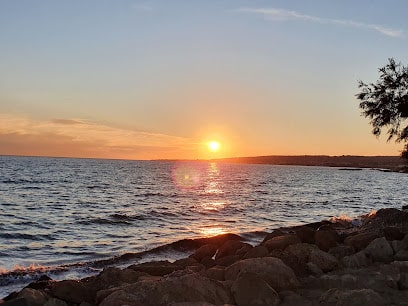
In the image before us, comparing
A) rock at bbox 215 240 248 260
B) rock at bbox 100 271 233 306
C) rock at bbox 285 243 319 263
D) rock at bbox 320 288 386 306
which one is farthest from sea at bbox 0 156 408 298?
rock at bbox 320 288 386 306

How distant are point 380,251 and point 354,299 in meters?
4.18

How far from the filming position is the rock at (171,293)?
7.12m

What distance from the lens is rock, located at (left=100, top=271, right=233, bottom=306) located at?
7.12 m

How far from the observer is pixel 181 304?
265 inches

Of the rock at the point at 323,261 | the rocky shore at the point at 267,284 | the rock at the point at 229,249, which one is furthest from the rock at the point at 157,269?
the rock at the point at 323,261

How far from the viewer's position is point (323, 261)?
977 cm

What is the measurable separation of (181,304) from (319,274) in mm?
3662

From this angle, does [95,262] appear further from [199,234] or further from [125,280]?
[199,234]

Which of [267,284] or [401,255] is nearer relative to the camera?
[267,284]

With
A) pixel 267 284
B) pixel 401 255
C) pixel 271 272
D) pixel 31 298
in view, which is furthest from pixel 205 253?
pixel 31 298

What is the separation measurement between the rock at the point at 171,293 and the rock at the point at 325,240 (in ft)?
18.1

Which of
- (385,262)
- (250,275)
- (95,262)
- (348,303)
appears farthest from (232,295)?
(95,262)

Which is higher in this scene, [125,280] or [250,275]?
[250,275]

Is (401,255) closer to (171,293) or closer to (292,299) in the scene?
(292,299)
